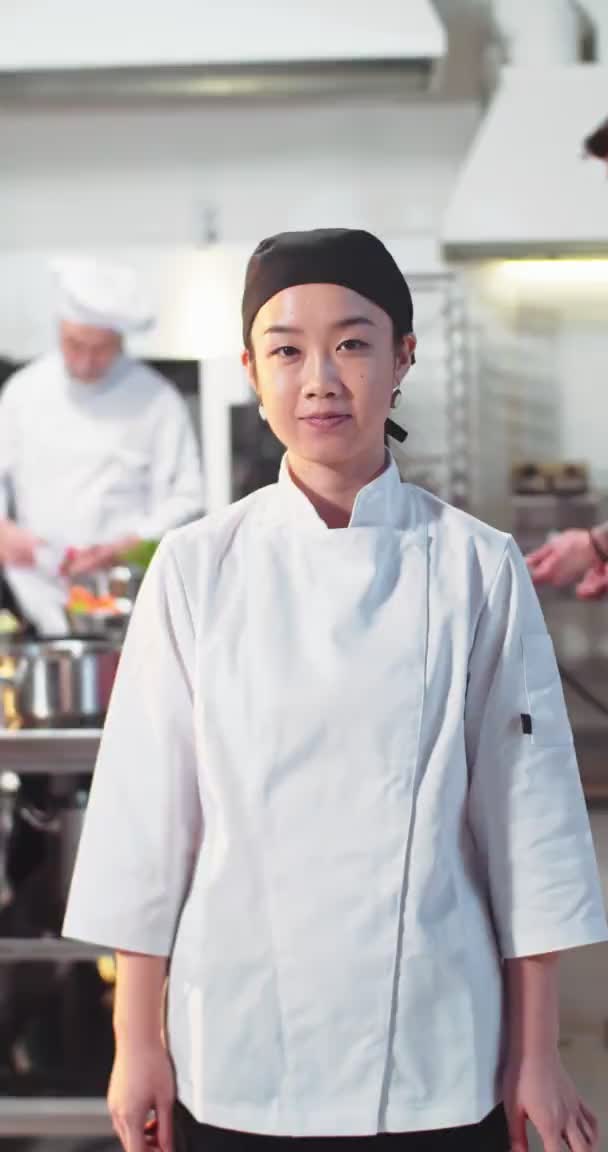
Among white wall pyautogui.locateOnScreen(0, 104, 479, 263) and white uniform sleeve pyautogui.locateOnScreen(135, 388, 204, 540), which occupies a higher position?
white wall pyautogui.locateOnScreen(0, 104, 479, 263)

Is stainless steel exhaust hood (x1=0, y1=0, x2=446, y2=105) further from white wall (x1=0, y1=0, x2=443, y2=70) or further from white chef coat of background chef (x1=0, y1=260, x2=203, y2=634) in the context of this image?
white chef coat of background chef (x1=0, y1=260, x2=203, y2=634)

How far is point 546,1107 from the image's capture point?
0.70 metres

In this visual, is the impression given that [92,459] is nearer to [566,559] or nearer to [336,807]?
[566,559]

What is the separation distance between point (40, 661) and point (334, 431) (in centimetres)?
91

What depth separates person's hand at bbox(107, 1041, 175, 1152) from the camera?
72 cm

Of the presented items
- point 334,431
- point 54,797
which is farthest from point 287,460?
point 54,797

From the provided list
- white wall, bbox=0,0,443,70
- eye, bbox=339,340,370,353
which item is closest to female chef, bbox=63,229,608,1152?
eye, bbox=339,340,370,353

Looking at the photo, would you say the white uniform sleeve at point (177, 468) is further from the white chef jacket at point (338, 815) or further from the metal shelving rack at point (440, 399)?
the white chef jacket at point (338, 815)

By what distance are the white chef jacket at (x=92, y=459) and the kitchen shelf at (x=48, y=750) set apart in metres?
1.38

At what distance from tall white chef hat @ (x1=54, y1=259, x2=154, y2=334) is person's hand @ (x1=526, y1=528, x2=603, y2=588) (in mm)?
1520

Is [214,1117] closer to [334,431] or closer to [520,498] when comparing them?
[334,431]

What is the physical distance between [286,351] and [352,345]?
1.3 inches

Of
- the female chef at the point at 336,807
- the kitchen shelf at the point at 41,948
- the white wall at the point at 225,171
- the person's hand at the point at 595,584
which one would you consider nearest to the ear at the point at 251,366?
the female chef at the point at 336,807

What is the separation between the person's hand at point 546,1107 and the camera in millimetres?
704
